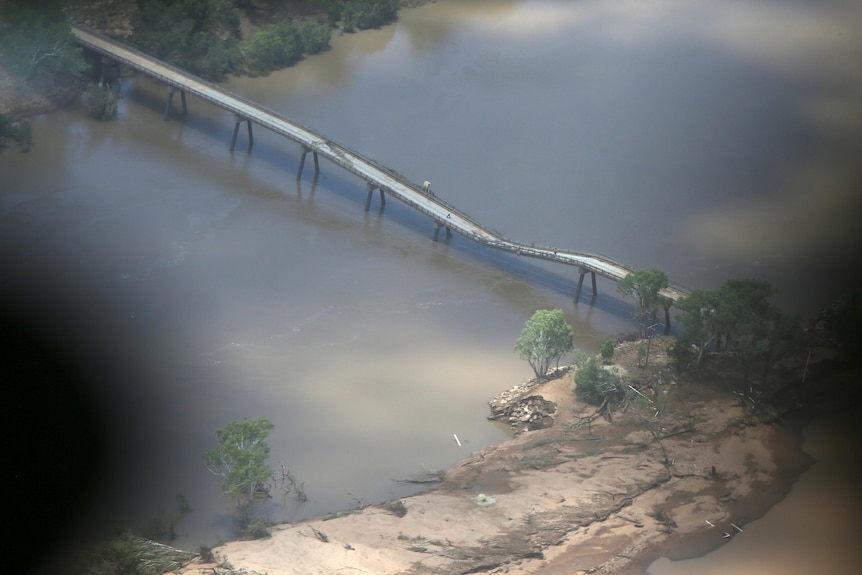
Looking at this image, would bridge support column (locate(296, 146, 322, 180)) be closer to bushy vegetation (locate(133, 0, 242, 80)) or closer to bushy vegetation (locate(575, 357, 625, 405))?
bushy vegetation (locate(133, 0, 242, 80))

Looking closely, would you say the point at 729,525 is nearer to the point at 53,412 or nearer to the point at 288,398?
the point at 288,398

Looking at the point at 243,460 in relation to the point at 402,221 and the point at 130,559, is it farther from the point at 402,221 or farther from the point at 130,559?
the point at 402,221

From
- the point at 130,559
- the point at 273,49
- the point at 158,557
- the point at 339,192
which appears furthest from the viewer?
the point at 273,49

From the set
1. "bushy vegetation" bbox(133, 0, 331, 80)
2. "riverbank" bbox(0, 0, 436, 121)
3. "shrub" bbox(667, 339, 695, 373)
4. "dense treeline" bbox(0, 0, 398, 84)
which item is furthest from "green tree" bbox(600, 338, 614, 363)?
"riverbank" bbox(0, 0, 436, 121)

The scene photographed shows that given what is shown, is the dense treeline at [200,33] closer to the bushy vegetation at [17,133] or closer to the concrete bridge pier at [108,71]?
the concrete bridge pier at [108,71]

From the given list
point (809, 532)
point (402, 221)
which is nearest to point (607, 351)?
point (809, 532)

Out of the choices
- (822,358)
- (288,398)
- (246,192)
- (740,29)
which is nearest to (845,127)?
(740,29)

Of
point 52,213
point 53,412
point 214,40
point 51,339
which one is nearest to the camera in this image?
point 53,412
